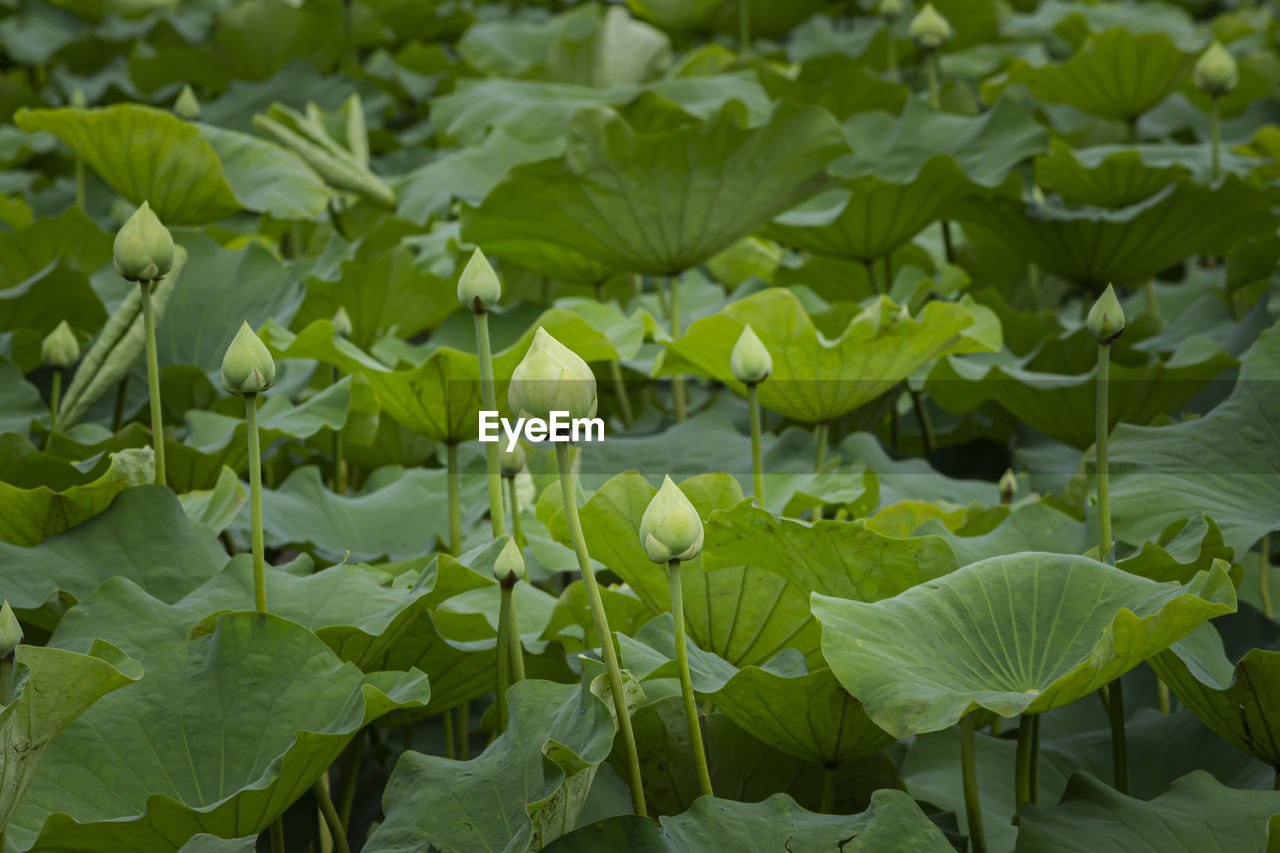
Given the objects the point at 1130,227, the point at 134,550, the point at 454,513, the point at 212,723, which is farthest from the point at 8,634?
the point at 1130,227

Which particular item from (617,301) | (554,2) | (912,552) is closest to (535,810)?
(912,552)

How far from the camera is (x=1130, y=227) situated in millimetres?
1521

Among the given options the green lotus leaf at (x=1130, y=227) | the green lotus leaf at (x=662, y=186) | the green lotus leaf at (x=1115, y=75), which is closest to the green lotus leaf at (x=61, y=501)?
the green lotus leaf at (x=662, y=186)

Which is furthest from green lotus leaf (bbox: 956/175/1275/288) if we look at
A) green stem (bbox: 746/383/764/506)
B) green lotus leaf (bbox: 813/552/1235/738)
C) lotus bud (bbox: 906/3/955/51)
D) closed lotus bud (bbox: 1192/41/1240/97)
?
green lotus leaf (bbox: 813/552/1235/738)

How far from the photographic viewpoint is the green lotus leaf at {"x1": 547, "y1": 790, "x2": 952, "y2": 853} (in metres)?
0.66

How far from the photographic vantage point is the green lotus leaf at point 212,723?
2.30 feet

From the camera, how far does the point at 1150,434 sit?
1.05 meters

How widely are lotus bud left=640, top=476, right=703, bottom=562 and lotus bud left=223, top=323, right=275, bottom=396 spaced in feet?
0.89

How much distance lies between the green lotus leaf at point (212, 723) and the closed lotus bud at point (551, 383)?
0.66ft

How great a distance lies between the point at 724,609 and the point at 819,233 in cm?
82

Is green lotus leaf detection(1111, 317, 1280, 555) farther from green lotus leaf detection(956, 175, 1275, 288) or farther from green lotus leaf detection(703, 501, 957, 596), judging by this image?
green lotus leaf detection(956, 175, 1275, 288)

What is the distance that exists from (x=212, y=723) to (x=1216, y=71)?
1438 millimetres

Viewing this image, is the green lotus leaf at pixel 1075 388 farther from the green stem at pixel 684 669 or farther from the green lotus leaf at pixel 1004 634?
the green stem at pixel 684 669

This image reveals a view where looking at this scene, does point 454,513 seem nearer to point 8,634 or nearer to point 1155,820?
point 8,634
